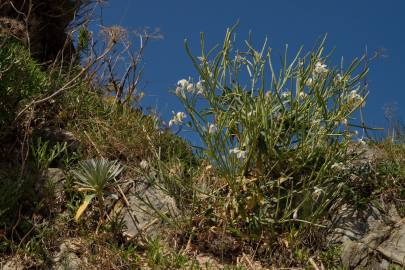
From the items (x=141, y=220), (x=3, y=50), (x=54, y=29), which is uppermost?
(x=54, y=29)

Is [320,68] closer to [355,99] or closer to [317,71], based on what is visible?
[317,71]

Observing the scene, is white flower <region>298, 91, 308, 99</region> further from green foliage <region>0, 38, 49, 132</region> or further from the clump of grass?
green foliage <region>0, 38, 49, 132</region>

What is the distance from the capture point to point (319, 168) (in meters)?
4.88

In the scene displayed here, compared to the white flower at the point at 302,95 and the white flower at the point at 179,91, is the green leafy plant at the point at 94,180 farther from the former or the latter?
the white flower at the point at 302,95

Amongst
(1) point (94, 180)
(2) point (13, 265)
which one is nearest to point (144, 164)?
(1) point (94, 180)

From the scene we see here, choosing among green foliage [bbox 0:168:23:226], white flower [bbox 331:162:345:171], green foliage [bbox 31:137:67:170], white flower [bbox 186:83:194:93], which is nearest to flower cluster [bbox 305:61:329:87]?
white flower [bbox 331:162:345:171]

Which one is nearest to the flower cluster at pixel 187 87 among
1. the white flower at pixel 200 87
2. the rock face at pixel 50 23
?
Result: the white flower at pixel 200 87

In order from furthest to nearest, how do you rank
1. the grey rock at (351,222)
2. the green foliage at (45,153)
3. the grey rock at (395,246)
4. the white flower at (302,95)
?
the green foliage at (45,153)
the white flower at (302,95)
the grey rock at (351,222)
the grey rock at (395,246)

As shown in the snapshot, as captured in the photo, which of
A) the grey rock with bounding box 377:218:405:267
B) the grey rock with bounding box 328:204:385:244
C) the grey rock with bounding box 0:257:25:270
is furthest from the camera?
the grey rock with bounding box 328:204:385:244

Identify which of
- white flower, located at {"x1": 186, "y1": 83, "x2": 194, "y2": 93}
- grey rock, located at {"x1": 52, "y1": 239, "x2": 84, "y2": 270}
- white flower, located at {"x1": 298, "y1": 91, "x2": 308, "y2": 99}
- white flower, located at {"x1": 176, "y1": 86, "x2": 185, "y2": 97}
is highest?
white flower, located at {"x1": 298, "y1": 91, "x2": 308, "y2": 99}

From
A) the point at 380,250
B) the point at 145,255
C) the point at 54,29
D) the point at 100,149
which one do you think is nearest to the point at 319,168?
the point at 380,250

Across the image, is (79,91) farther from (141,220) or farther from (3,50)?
(141,220)

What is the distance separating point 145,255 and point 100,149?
4.44 feet

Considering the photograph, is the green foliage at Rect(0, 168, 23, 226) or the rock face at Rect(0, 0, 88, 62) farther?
the rock face at Rect(0, 0, 88, 62)
